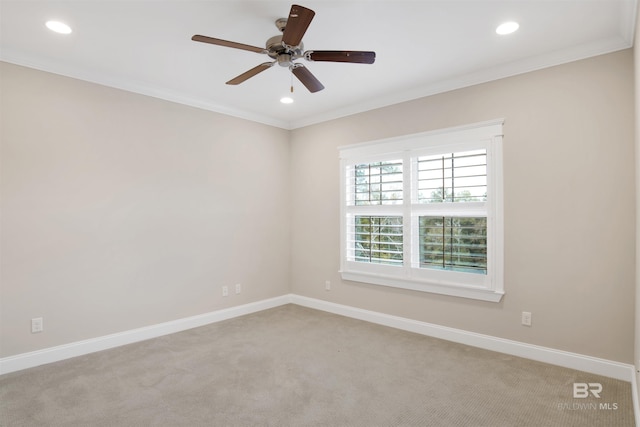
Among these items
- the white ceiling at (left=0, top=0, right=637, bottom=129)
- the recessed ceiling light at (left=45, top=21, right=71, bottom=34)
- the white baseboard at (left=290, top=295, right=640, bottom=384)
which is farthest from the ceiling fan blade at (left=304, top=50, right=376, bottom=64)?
the white baseboard at (left=290, top=295, right=640, bottom=384)

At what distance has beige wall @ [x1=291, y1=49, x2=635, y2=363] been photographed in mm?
2705

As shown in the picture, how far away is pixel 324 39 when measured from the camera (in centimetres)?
273

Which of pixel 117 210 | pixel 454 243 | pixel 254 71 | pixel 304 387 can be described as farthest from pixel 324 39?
pixel 304 387

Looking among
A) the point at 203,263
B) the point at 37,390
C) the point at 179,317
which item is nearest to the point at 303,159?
the point at 203,263

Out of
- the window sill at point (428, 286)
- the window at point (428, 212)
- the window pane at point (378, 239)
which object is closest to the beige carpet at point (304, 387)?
the window sill at point (428, 286)

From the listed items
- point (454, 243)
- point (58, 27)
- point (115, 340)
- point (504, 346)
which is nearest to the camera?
point (58, 27)

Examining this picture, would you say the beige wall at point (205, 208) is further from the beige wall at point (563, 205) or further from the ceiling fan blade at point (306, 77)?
the ceiling fan blade at point (306, 77)

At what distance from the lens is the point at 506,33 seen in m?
2.65

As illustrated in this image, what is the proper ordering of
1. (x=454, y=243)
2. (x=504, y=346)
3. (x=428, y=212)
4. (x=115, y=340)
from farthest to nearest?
(x=428, y=212)
(x=454, y=243)
(x=115, y=340)
(x=504, y=346)

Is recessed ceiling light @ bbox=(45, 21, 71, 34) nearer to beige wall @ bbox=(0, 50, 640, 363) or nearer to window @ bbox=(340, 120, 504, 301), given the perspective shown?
beige wall @ bbox=(0, 50, 640, 363)

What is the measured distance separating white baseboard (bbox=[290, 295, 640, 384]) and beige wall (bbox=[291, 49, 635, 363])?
2.4 inches

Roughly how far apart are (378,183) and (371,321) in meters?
1.65

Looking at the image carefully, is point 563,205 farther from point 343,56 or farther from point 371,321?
point 371,321

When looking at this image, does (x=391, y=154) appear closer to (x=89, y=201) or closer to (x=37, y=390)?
(x=89, y=201)
